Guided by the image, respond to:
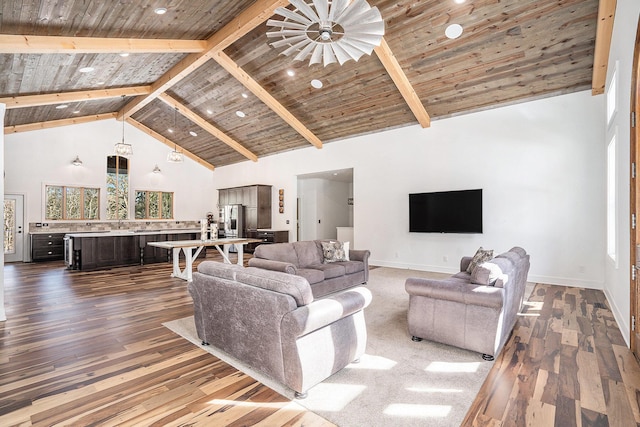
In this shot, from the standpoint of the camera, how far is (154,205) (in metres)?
11.1

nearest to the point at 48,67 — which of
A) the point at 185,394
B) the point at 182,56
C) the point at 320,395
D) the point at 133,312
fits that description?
the point at 182,56

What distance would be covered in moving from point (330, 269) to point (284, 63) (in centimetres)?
397

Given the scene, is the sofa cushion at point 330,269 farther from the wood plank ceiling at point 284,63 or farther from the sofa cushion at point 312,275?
the wood plank ceiling at point 284,63

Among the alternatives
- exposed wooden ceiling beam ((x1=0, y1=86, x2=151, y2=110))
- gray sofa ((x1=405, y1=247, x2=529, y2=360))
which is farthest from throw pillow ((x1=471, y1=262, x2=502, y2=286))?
exposed wooden ceiling beam ((x1=0, y1=86, x2=151, y2=110))

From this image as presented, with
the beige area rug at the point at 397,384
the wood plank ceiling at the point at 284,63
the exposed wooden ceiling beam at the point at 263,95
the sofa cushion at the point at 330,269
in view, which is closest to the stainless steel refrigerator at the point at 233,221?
the wood plank ceiling at the point at 284,63

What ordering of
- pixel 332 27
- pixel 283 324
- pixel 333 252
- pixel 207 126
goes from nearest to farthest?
pixel 283 324
pixel 332 27
pixel 333 252
pixel 207 126

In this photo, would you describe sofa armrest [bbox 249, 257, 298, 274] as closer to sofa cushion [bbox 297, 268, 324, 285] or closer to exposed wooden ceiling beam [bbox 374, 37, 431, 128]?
sofa cushion [bbox 297, 268, 324, 285]

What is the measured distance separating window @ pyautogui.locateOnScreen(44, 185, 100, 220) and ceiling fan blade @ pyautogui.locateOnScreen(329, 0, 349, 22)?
10.1m

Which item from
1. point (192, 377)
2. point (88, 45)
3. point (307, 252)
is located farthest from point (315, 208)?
point (192, 377)

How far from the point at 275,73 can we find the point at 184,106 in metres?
3.65

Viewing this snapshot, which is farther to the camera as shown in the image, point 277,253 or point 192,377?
point 277,253

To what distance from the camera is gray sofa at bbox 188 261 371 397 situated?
215cm

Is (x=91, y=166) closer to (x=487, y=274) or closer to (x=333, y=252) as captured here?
(x=333, y=252)

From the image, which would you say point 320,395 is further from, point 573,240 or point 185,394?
point 573,240
